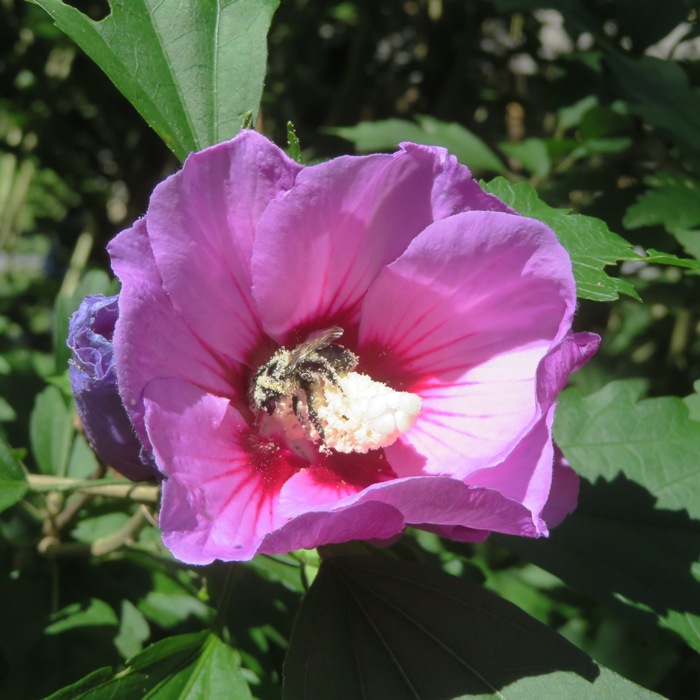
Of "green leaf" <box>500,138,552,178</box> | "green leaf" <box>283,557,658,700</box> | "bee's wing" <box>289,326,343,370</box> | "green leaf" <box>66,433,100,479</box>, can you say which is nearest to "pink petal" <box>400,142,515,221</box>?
"bee's wing" <box>289,326,343,370</box>

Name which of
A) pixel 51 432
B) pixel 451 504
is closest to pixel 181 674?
pixel 451 504

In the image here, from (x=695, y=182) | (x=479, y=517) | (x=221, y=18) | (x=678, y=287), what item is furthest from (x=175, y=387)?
(x=678, y=287)

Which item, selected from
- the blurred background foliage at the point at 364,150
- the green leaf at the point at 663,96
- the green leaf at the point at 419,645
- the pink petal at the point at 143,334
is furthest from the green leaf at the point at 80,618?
the green leaf at the point at 663,96

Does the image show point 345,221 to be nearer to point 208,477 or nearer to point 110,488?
point 208,477

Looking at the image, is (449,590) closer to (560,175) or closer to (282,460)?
(282,460)

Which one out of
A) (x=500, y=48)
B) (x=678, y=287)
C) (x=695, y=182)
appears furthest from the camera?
(x=500, y=48)

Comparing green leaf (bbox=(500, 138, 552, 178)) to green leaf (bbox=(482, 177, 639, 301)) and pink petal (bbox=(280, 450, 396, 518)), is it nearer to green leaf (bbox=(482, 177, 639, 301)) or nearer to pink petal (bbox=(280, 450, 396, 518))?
green leaf (bbox=(482, 177, 639, 301))
